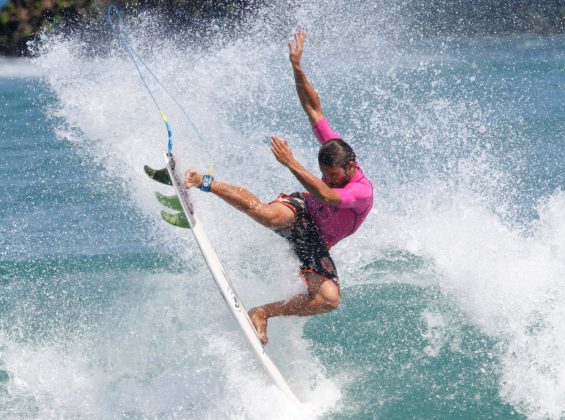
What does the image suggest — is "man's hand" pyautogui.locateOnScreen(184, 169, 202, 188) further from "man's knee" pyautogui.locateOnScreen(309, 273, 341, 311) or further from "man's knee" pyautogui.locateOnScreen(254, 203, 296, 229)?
"man's knee" pyautogui.locateOnScreen(309, 273, 341, 311)

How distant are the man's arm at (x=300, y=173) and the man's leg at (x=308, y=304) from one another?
0.87 m

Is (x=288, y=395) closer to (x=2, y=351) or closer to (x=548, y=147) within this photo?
(x=2, y=351)

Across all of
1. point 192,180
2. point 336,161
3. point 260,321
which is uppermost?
point 336,161

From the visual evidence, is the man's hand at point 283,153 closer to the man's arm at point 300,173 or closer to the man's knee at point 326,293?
the man's arm at point 300,173

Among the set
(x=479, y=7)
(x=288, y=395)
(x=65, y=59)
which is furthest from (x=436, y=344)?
(x=479, y=7)

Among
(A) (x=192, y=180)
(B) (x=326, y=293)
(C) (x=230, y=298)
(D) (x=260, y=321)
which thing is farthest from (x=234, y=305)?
(A) (x=192, y=180)

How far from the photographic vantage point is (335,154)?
216 inches

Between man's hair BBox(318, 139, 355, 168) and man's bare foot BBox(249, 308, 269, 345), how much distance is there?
4.25 feet

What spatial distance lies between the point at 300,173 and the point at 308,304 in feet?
4.16

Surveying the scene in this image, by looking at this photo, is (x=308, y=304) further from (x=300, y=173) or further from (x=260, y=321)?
(x=300, y=173)

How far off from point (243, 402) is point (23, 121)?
39.8ft

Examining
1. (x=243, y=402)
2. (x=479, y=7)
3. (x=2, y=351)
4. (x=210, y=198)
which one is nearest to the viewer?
(x=243, y=402)

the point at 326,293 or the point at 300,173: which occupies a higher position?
the point at 300,173

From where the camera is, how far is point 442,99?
1495 centimetres
